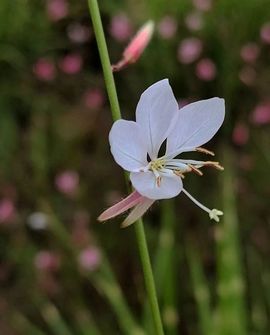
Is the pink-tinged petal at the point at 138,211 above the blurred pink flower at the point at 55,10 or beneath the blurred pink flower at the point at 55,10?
above

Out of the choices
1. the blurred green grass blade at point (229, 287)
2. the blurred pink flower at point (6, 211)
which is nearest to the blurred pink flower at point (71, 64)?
the blurred pink flower at point (6, 211)

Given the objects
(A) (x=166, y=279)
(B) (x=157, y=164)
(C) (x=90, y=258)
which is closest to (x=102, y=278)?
(C) (x=90, y=258)

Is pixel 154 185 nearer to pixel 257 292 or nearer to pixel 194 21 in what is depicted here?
pixel 257 292

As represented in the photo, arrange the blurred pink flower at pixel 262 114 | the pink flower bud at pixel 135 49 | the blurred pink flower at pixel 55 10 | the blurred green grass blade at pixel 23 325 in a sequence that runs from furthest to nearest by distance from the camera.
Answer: the blurred pink flower at pixel 55 10, the blurred pink flower at pixel 262 114, the blurred green grass blade at pixel 23 325, the pink flower bud at pixel 135 49

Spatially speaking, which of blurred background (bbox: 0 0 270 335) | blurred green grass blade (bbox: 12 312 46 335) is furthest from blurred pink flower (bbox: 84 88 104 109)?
blurred green grass blade (bbox: 12 312 46 335)

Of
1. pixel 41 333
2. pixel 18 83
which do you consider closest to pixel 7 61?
pixel 18 83

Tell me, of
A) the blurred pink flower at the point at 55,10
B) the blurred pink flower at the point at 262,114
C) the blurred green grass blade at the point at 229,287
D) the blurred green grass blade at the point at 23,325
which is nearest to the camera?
the blurred green grass blade at the point at 229,287

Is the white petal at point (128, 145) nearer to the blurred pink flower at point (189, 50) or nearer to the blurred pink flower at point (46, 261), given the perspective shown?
the blurred pink flower at point (46, 261)
